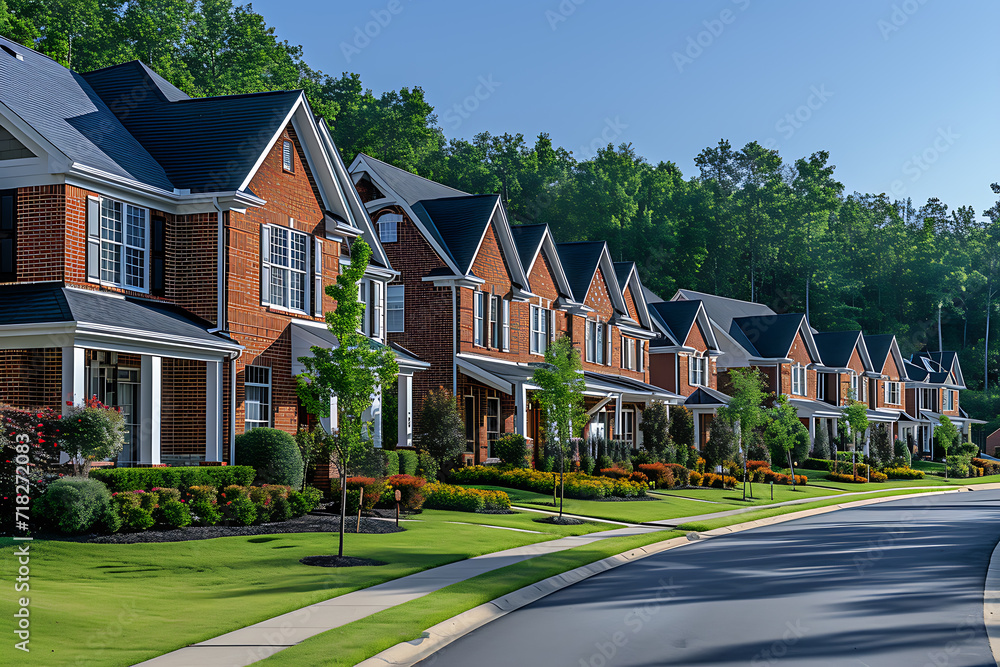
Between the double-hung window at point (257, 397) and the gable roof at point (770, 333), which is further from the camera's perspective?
the gable roof at point (770, 333)

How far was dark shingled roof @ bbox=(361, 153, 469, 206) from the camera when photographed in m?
40.8

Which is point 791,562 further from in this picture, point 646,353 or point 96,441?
point 646,353

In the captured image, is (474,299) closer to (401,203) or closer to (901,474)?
(401,203)

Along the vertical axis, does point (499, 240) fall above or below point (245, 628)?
above

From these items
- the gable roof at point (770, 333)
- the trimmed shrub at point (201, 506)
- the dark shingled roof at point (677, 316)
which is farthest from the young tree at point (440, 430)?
the gable roof at point (770, 333)

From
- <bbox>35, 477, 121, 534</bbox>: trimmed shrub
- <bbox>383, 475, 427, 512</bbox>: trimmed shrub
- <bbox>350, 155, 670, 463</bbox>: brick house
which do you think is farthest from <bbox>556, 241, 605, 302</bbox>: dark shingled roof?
<bbox>35, 477, 121, 534</bbox>: trimmed shrub

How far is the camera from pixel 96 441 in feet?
61.3

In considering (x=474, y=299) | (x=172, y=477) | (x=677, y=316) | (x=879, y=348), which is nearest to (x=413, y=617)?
(x=172, y=477)

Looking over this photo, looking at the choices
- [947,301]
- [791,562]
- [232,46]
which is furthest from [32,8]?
[947,301]

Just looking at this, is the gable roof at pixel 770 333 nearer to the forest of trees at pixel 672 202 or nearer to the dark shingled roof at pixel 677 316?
the dark shingled roof at pixel 677 316

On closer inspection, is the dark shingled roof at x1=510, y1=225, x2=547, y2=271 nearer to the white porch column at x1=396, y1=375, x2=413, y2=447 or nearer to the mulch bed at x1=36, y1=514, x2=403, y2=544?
the white porch column at x1=396, y1=375, x2=413, y2=447

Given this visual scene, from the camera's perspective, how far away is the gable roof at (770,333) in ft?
227

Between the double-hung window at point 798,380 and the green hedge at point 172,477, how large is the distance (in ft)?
181

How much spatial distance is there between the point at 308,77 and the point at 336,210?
178 ft
